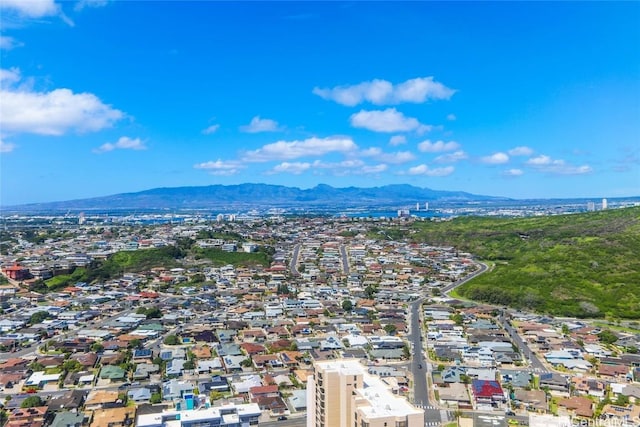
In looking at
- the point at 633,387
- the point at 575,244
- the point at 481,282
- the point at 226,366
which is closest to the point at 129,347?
the point at 226,366

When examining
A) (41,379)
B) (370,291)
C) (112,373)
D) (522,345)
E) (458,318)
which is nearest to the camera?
(41,379)

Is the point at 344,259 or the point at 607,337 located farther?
the point at 344,259

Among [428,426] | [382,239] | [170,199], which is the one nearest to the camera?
[428,426]

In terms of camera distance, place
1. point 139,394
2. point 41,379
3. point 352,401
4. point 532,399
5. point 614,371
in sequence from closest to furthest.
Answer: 1. point 352,401
2. point 532,399
3. point 139,394
4. point 41,379
5. point 614,371

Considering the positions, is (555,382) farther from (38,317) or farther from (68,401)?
(38,317)

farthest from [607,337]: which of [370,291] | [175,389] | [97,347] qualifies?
[97,347]

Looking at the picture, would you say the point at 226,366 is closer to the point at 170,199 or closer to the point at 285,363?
the point at 285,363
